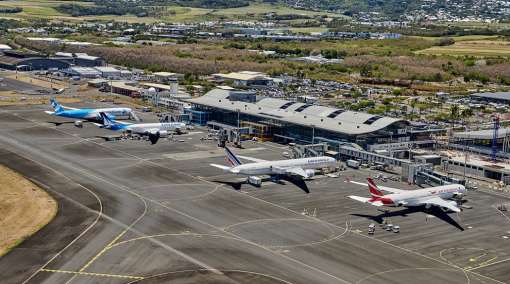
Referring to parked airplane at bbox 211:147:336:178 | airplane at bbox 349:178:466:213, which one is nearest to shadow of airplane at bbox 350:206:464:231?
airplane at bbox 349:178:466:213

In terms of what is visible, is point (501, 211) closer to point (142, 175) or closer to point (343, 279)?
point (343, 279)

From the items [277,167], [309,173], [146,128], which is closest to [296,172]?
[309,173]

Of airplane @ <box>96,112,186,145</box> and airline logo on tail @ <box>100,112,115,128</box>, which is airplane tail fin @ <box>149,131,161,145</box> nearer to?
airplane @ <box>96,112,186,145</box>

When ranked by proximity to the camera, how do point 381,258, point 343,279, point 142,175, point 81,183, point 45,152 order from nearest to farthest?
point 343,279 → point 381,258 → point 81,183 → point 142,175 → point 45,152

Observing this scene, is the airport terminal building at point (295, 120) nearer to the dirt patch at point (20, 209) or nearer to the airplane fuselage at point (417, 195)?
the airplane fuselage at point (417, 195)

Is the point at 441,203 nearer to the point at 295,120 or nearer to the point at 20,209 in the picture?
the point at 295,120

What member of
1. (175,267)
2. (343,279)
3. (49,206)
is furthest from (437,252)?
(49,206)
